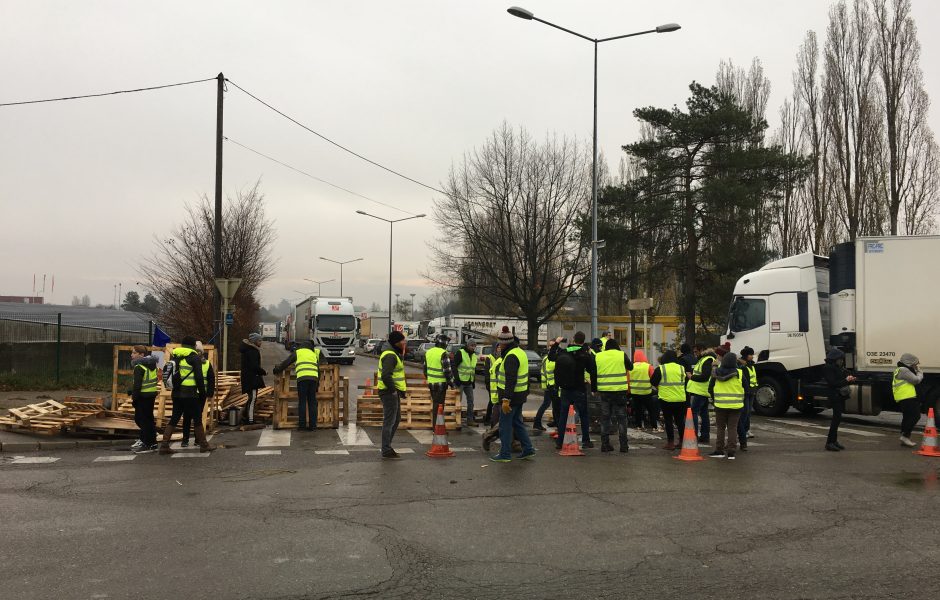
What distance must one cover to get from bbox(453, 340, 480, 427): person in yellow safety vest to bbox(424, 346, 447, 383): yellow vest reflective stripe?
68.7 inches

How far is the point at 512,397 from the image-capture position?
396 inches

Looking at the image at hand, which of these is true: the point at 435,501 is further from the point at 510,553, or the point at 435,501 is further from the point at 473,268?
the point at 473,268

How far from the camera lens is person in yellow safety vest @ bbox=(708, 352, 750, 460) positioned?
428 inches

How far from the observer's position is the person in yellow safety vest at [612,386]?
11.1m

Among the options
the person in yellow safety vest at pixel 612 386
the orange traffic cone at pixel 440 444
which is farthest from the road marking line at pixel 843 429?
the orange traffic cone at pixel 440 444

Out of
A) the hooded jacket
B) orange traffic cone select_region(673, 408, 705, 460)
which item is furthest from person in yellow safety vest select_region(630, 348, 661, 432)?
the hooded jacket

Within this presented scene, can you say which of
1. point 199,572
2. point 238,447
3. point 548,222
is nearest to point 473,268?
point 548,222

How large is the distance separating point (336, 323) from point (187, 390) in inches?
1100

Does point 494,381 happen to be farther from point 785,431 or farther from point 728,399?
point 785,431

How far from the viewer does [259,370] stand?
1364 centimetres

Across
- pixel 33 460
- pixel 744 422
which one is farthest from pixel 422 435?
pixel 33 460

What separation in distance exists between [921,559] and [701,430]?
7.34 metres

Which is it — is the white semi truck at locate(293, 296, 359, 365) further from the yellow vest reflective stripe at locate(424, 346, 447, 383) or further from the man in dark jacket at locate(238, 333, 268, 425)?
the yellow vest reflective stripe at locate(424, 346, 447, 383)

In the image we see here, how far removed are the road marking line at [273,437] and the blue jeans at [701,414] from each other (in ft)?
22.1
